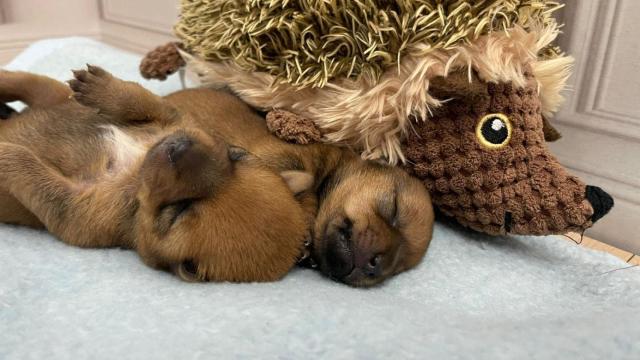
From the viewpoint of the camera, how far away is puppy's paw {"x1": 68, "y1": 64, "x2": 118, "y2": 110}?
1332 millimetres

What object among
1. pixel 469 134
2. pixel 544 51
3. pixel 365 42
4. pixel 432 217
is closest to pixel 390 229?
pixel 432 217

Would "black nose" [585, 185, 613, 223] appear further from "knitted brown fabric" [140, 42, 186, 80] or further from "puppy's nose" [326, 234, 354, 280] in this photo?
"knitted brown fabric" [140, 42, 186, 80]

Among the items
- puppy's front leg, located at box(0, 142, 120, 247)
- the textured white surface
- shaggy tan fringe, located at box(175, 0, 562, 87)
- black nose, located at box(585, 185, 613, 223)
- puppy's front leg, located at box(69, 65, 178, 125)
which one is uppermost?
shaggy tan fringe, located at box(175, 0, 562, 87)

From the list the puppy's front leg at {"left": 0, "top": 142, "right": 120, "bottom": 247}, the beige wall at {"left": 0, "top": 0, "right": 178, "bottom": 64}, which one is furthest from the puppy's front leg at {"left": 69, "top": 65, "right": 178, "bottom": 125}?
the beige wall at {"left": 0, "top": 0, "right": 178, "bottom": 64}

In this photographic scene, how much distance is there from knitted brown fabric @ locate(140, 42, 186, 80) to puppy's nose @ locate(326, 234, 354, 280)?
32.7 inches

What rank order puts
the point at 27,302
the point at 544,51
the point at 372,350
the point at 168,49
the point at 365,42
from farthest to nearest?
the point at 168,49 < the point at 544,51 < the point at 365,42 < the point at 27,302 < the point at 372,350

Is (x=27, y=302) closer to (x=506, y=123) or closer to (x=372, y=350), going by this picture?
(x=372, y=350)

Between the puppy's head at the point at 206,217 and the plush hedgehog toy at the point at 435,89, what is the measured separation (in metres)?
0.31

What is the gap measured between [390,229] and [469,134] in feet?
0.95

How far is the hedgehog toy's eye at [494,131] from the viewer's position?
1338 mm

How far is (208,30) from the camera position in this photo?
4.95 ft

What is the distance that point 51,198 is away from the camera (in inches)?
48.6

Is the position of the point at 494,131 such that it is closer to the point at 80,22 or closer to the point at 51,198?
the point at 51,198

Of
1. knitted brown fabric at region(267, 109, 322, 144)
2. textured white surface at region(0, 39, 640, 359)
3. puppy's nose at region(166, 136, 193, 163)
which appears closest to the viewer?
textured white surface at region(0, 39, 640, 359)
